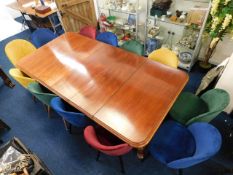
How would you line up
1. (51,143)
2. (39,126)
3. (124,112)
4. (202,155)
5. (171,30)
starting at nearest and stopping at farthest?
(202,155) → (124,112) → (51,143) → (39,126) → (171,30)

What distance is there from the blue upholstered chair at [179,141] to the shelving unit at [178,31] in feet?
5.24

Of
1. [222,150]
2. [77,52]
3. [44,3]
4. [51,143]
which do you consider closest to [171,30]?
[77,52]

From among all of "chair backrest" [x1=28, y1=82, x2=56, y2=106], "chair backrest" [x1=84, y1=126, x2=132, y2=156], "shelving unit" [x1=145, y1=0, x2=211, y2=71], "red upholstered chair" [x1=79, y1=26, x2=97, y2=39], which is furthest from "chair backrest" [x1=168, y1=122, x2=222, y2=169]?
"red upholstered chair" [x1=79, y1=26, x2=97, y2=39]

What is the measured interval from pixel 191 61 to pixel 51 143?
2568 mm

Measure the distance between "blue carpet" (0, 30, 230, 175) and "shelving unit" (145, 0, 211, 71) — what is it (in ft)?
1.36

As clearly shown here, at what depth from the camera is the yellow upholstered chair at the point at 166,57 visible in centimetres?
200

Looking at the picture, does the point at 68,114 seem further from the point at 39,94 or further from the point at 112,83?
the point at 112,83

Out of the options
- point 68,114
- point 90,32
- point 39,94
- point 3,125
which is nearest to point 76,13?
point 90,32

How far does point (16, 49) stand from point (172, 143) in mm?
2480

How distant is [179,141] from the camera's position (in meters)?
1.60

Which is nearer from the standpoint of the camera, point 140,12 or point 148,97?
point 148,97

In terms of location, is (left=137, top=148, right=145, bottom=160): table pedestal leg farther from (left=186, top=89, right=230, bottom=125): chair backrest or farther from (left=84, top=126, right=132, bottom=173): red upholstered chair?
(left=186, top=89, right=230, bottom=125): chair backrest

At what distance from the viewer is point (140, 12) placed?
10.3 ft

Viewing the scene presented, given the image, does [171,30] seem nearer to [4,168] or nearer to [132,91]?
[132,91]
